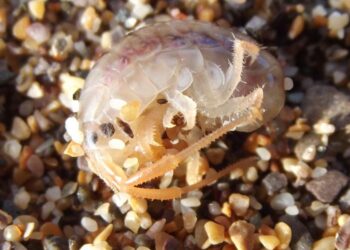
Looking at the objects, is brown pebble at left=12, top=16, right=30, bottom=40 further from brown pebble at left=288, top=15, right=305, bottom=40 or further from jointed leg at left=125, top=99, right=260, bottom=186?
brown pebble at left=288, top=15, right=305, bottom=40

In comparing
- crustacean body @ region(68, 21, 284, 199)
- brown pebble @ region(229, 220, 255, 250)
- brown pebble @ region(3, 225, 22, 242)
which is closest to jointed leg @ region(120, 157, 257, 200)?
crustacean body @ region(68, 21, 284, 199)

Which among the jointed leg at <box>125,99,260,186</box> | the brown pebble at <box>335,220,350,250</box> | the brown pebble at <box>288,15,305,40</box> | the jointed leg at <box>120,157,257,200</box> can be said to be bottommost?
the brown pebble at <box>335,220,350,250</box>

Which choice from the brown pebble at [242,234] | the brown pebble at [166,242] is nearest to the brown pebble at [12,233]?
the brown pebble at [166,242]

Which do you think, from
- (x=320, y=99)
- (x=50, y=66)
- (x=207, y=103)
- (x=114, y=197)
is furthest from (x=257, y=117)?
(x=50, y=66)

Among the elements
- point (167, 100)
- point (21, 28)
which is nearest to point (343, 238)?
point (167, 100)

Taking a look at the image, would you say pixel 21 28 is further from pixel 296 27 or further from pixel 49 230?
pixel 296 27

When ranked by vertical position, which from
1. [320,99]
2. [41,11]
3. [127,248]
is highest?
[41,11]

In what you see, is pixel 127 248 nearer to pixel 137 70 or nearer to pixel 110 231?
pixel 110 231

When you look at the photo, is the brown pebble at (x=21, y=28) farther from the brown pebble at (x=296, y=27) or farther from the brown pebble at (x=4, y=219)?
the brown pebble at (x=296, y=27)
